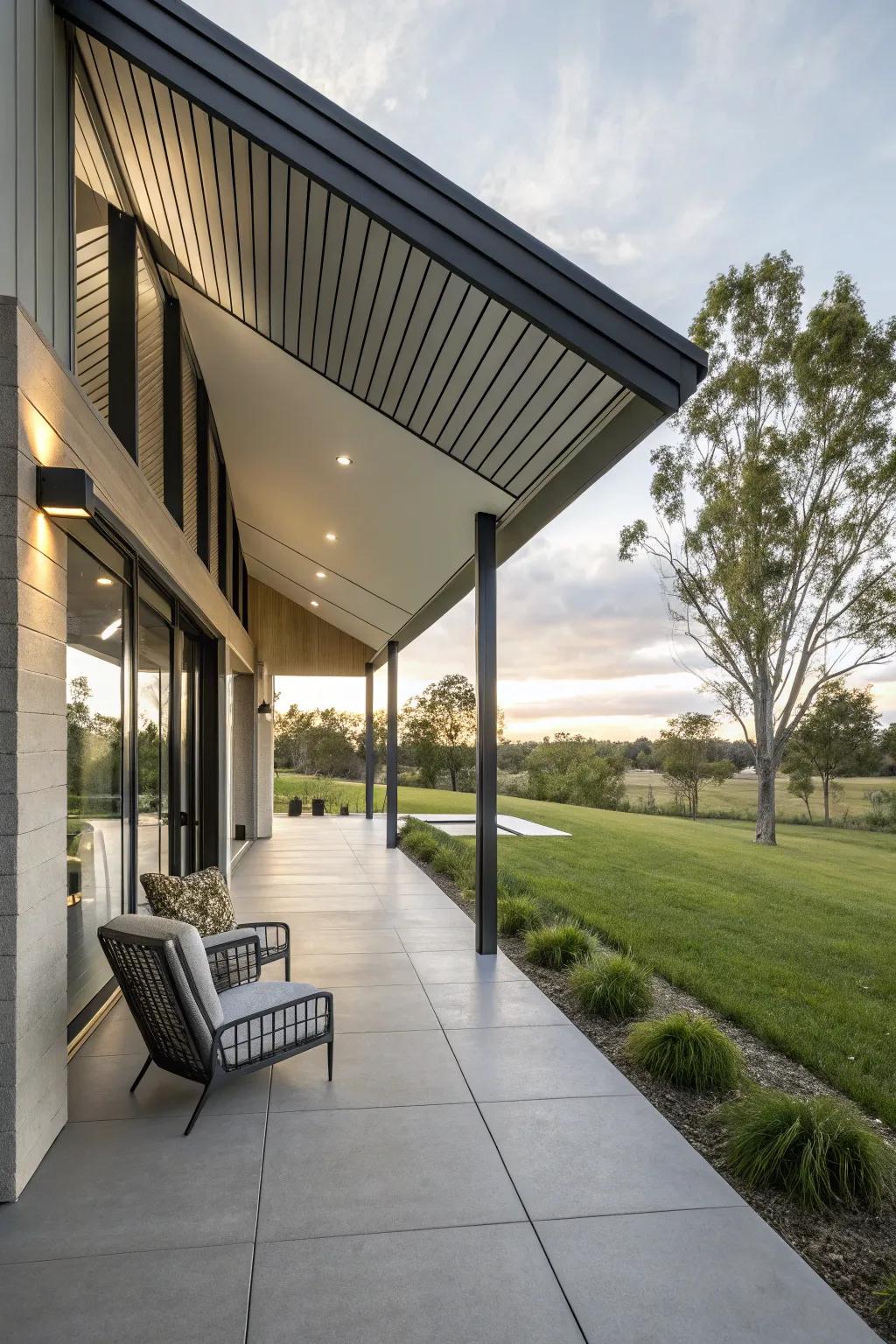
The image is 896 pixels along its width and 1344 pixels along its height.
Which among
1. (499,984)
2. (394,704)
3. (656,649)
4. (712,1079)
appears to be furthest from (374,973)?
(656,649)

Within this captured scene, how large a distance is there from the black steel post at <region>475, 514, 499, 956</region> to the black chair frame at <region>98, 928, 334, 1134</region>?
2454 mm

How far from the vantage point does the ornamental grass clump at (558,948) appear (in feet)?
18.7

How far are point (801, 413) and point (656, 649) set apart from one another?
11725 mm

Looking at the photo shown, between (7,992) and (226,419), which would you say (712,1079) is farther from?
(226,419)

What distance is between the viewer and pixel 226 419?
7.25 meters

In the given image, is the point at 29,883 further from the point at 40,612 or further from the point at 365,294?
the point at 365,294

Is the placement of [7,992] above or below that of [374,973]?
above

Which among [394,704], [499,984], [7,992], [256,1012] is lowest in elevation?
[499,984]

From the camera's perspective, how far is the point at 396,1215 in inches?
104

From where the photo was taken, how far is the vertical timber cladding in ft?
47.2

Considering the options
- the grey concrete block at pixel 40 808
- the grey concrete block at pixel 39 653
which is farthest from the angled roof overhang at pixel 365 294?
the grey concrete block at pixel 40 808

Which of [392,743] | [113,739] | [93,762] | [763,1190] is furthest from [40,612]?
[392,743]

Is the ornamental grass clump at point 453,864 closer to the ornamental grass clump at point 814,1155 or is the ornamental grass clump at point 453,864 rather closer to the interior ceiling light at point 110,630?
the interior ceiling light at point 110,630

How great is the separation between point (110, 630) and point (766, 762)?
16.4 metres
